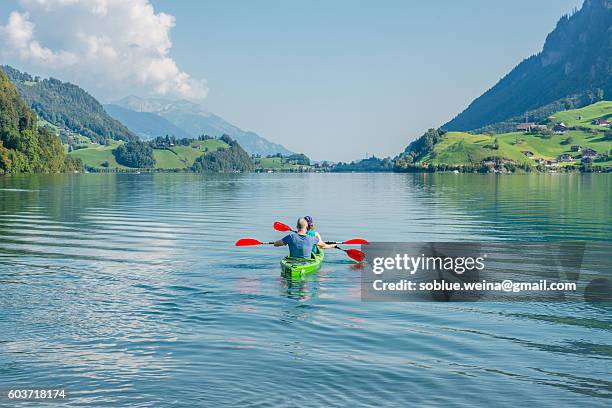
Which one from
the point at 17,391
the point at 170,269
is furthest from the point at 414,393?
the point at 170,269

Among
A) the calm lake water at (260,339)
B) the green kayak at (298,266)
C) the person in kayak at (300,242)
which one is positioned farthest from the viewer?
the person in kayak at (300,242)

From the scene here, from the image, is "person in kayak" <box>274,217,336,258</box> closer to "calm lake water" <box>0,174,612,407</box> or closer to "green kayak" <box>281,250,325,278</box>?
"green kayak" <box>281,250,325,278</box>

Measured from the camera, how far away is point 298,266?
30391 millimetres

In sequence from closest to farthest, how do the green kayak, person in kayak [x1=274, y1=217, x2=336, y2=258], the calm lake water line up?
the calm lake water → the green kayak → person in kayak [x1=274, y1=217, x2=336, y2=258]

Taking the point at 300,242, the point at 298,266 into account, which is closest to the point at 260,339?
the point at 298,266

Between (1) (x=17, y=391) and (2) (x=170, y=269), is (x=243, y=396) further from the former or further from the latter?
(2) (x=170, y=269)

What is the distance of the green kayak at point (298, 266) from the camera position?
3038cm

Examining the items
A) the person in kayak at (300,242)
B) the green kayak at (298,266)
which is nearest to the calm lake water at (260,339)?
the green kayak at (298,266)

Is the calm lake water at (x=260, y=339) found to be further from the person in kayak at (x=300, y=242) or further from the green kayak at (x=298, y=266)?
the person in kayak at (x=300, y=242)

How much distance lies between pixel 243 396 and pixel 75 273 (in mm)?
19324

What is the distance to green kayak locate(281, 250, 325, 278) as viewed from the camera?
30.4 m

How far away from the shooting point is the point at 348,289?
1133 inches

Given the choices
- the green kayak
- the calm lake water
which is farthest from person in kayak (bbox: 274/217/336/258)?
the calm lake water

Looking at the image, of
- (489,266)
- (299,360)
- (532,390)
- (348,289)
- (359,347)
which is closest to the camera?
(532,390)
